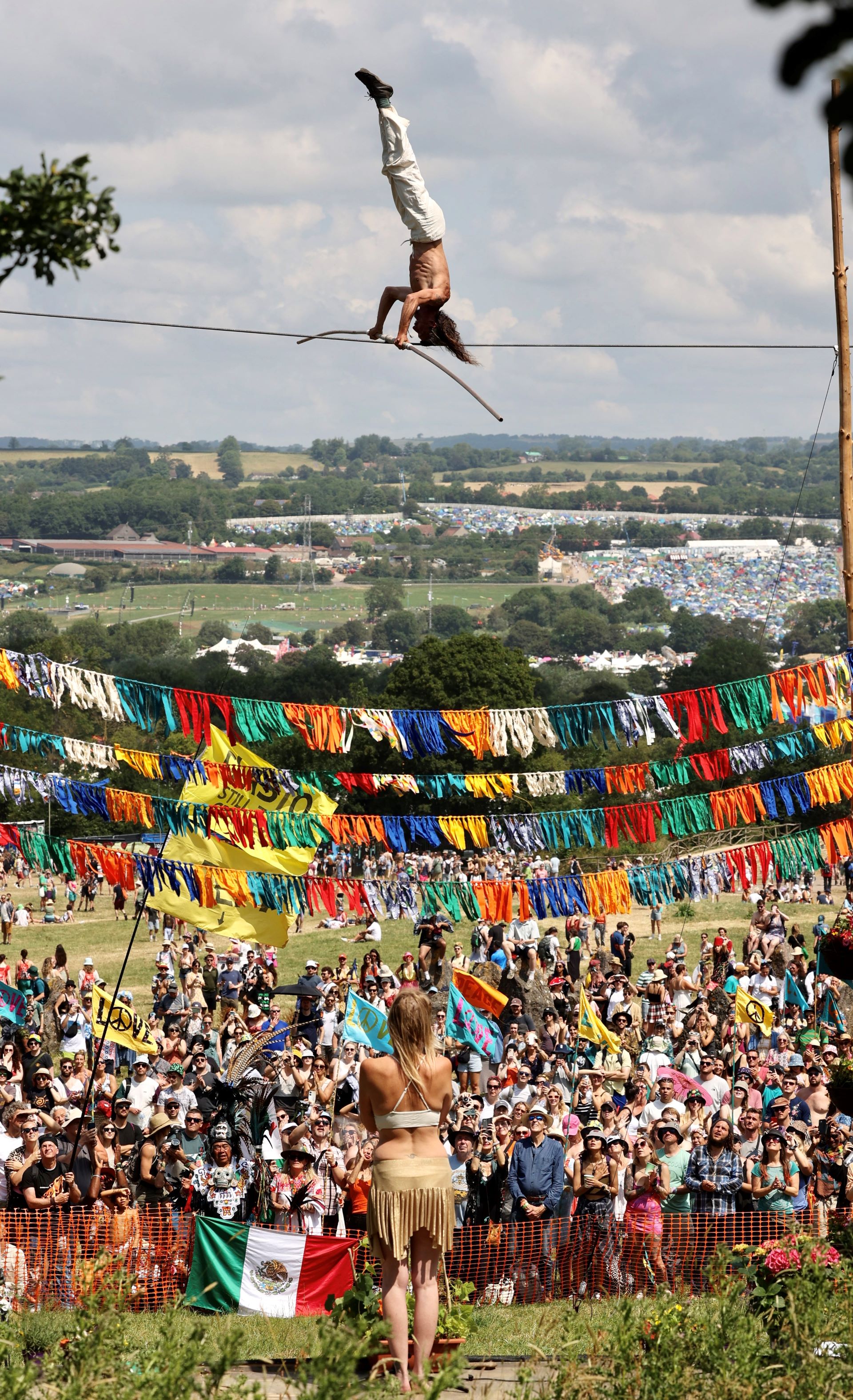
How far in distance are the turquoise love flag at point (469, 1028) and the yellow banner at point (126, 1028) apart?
267cm

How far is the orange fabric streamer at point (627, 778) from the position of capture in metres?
19.9

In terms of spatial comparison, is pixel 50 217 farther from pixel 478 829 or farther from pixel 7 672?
pixel 478 829

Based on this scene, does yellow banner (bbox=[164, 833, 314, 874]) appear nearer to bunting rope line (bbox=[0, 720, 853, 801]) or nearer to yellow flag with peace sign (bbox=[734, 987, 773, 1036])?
bunting rope line (bbox=[0, 720, 853, 801])

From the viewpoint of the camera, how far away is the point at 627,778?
2041 cm

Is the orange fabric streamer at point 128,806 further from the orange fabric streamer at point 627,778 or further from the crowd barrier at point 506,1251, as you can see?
the crowd barrier at point 506,1251

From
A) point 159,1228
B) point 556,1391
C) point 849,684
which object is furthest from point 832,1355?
point 849,684

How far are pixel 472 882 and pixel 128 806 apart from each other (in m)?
4.22

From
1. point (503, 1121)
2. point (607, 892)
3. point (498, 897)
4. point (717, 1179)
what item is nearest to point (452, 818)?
point (498, 897)

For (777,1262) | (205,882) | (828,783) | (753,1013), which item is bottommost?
(777,1262)

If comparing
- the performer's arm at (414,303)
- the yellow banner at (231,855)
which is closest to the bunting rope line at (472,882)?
the yellow banner at (231,855)

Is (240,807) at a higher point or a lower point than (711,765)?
lower

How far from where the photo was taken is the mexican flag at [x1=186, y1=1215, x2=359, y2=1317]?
7938 millimetres

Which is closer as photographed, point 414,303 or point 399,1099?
point 399,1099

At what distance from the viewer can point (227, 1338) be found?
5484 mm
